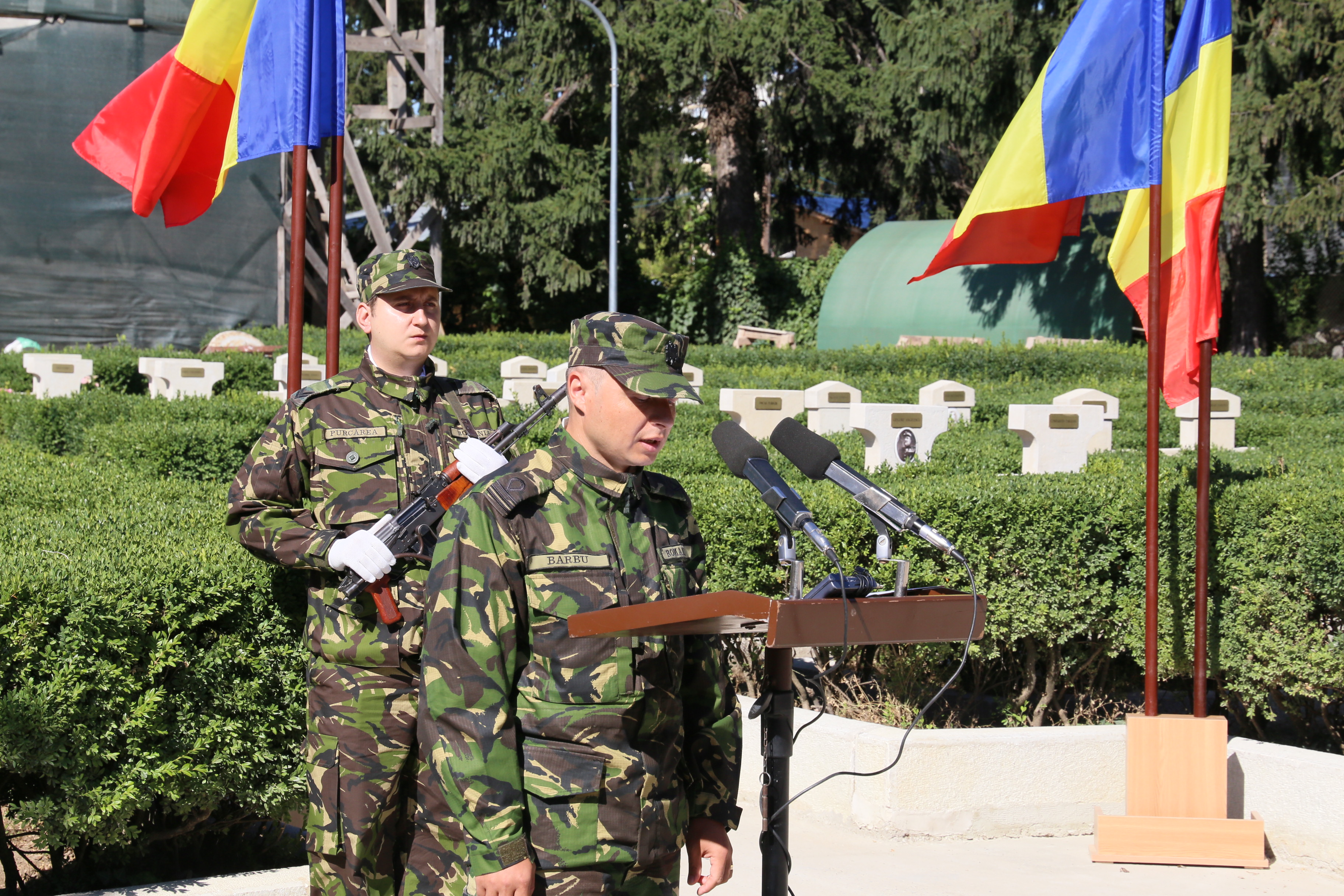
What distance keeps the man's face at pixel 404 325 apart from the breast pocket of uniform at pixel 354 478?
242mm

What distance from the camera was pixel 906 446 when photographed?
7.41 m

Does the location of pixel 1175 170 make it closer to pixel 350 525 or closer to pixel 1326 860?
pixel 1326 860

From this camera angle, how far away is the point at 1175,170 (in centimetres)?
528

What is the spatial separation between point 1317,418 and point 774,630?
11.8 metres

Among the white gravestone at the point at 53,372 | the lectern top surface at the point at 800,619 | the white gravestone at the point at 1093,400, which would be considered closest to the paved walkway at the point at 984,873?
the lectern top surface at the point at 800,619

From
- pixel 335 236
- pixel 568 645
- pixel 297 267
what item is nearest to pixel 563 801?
pixel 568 645

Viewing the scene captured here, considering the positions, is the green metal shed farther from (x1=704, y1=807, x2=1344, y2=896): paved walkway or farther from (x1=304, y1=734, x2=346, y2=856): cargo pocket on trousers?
(x1=304, y1=734, x2=346, y2=856): cargo pocket on trousers

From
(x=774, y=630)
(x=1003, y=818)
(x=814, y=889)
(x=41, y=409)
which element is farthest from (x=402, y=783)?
(x=41, y=409)

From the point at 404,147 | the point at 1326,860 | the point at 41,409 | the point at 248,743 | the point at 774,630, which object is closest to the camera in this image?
the point at 774,630

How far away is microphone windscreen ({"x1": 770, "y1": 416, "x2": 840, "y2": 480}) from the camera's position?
2.50 meters

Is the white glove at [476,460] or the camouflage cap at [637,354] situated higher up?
the camouflage cap at [637,354]

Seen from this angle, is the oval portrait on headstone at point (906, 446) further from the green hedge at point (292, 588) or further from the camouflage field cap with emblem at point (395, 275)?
the camouflage field cap with emblem at point (395, 275)

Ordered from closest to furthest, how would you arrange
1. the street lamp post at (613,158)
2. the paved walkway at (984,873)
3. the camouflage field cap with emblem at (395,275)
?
the camouflage field cap with emblem at (395,275) < the paved walkway at (984,873) < the street lamp post at (613,158)

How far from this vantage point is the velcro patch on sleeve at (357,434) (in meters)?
3.43
